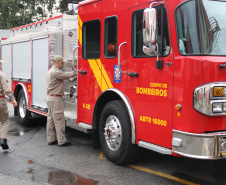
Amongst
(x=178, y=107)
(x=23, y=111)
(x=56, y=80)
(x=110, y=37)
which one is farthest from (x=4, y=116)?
(x=178, y=107)

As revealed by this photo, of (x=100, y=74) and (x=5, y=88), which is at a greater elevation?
(x=100, y=74)

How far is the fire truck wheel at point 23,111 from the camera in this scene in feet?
29.0

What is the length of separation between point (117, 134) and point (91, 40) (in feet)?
6.16

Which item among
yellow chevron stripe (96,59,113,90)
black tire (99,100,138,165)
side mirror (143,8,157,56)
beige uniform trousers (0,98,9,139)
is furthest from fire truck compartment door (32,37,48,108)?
side mirror (143,8,157,56)

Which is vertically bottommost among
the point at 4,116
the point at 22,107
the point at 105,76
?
the point at 22,107

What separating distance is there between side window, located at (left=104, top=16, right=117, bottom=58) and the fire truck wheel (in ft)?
13.4


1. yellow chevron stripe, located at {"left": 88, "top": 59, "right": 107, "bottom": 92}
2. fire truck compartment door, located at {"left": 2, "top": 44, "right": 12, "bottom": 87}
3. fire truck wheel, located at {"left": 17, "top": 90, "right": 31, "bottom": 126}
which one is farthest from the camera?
fire truck compartment door, located at {"left": 2, "top": 44, "right": 12, "bottom": 87}

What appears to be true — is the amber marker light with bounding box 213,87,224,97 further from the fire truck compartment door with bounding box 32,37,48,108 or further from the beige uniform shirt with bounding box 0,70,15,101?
the fire truck compartment door with bounding box 32,37,48,108

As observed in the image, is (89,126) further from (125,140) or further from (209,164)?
A: (209,164)

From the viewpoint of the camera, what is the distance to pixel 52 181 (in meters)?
4.73

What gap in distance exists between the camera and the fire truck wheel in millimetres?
8828

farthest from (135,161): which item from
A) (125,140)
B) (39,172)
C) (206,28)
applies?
(206,28)

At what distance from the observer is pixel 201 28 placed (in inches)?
157

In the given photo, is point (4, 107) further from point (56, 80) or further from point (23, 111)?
point (23, 111)
